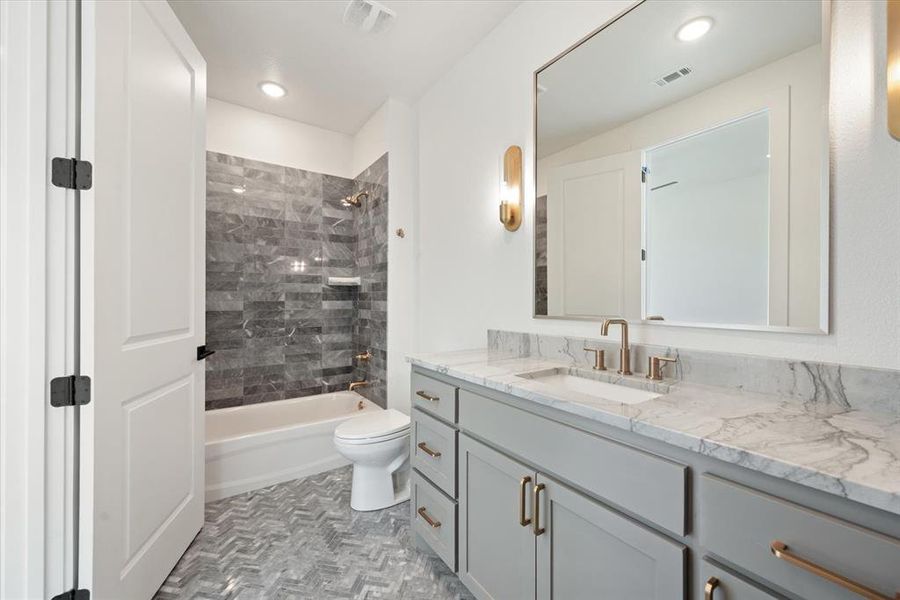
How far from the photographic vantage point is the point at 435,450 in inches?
60.6

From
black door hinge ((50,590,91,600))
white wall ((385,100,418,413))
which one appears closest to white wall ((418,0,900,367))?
white wall ((385,100,418,413))

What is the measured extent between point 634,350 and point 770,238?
534 mm

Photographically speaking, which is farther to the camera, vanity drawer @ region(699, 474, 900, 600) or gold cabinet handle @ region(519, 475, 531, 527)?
gold cabinet handle @ region(519, 475, 531, 527)

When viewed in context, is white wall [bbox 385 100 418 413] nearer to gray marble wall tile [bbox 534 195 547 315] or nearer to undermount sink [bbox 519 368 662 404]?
gray marble wall tile [bbox 534 195 547 315]

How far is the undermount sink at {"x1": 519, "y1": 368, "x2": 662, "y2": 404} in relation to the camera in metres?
1.22

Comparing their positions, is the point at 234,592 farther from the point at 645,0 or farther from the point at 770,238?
the point at 645,0

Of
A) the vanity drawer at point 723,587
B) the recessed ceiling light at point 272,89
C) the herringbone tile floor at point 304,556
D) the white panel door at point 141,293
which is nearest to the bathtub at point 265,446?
the herringbone tile floor at point 304,556

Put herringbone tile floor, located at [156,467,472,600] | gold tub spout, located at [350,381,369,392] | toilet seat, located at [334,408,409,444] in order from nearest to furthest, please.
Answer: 1. herringbone tile floor, located at [156,467,472,600]
2. toilet seat, located at [334,408,409,444]
3. gold tub spout, located at [350,381,369,392]

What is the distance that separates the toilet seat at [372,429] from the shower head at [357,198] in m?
1.92

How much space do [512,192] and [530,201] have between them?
12cm

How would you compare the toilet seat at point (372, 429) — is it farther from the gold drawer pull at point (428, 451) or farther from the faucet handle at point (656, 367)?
the faucet handle at point (656, 367)

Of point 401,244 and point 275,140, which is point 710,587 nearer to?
point 401,244

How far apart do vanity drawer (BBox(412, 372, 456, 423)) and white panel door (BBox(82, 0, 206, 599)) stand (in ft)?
3.52

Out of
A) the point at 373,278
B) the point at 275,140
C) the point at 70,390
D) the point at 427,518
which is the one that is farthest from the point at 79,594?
the point at 275,140
